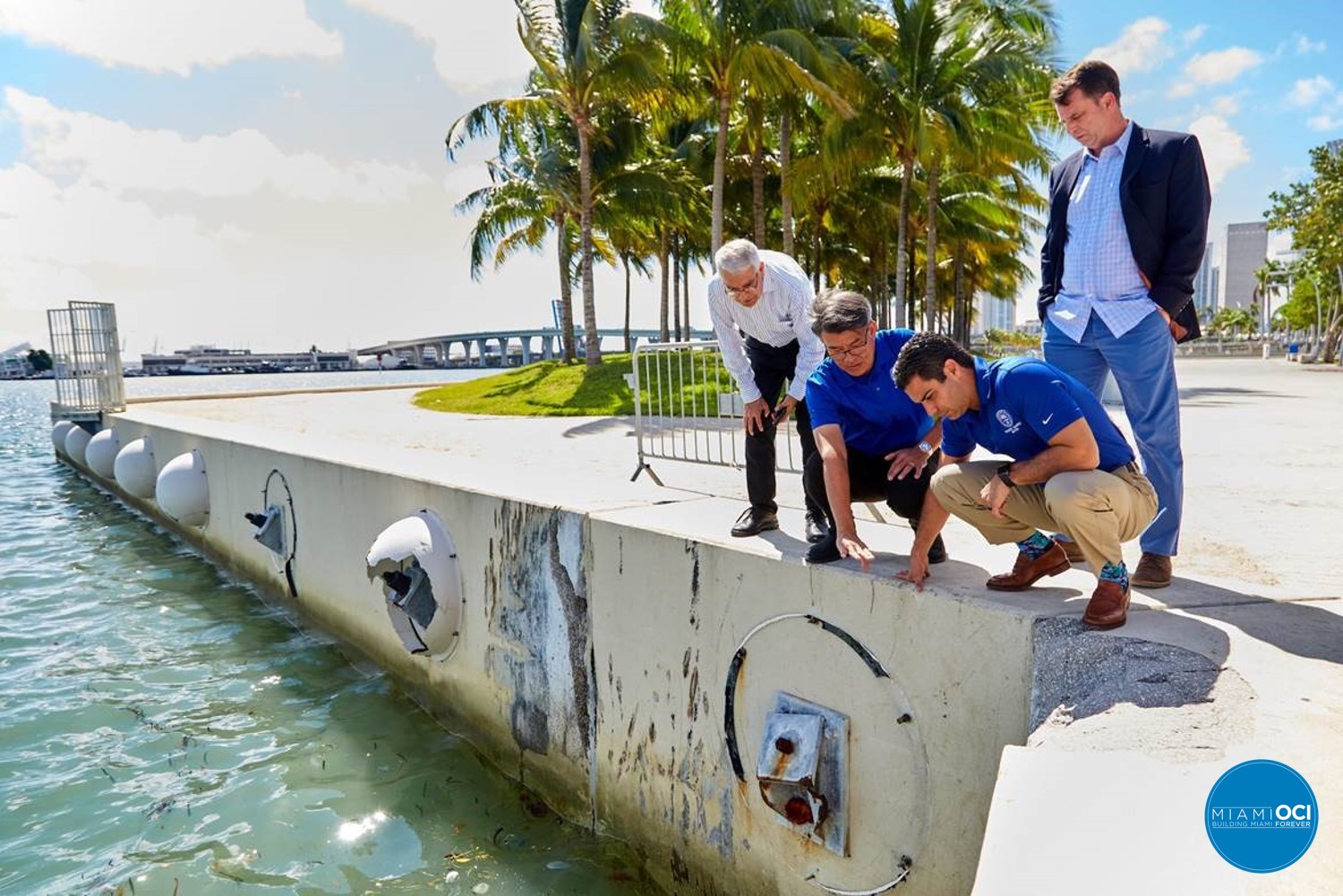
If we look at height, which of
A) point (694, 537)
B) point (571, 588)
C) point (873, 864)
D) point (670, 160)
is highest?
point (670, 160)

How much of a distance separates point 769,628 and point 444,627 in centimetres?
280

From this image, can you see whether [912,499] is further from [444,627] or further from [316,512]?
[316,512]

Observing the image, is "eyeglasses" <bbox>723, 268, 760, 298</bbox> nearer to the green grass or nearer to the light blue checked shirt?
the light blue checked shirt

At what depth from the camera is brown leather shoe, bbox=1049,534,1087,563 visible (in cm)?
299

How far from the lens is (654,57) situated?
19750 mm

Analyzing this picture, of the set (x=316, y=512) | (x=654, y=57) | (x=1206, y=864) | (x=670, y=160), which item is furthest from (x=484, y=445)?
(x=670, y=160)

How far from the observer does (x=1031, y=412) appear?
2.74 m

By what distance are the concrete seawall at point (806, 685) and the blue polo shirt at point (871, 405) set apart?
48 centimetres

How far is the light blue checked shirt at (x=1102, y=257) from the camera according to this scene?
322 cm

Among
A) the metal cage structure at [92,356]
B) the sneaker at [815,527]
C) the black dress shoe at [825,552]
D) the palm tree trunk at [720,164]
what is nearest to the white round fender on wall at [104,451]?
the metal cage structure at [92,356]

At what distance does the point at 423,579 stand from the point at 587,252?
18.5 metres

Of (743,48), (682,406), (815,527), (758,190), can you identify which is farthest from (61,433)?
(815,527)

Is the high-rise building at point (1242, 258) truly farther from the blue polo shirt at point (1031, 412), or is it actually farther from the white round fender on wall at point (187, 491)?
the blue polo shirt at point (1031, 412)

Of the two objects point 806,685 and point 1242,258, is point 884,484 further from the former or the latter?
point 1242,258
